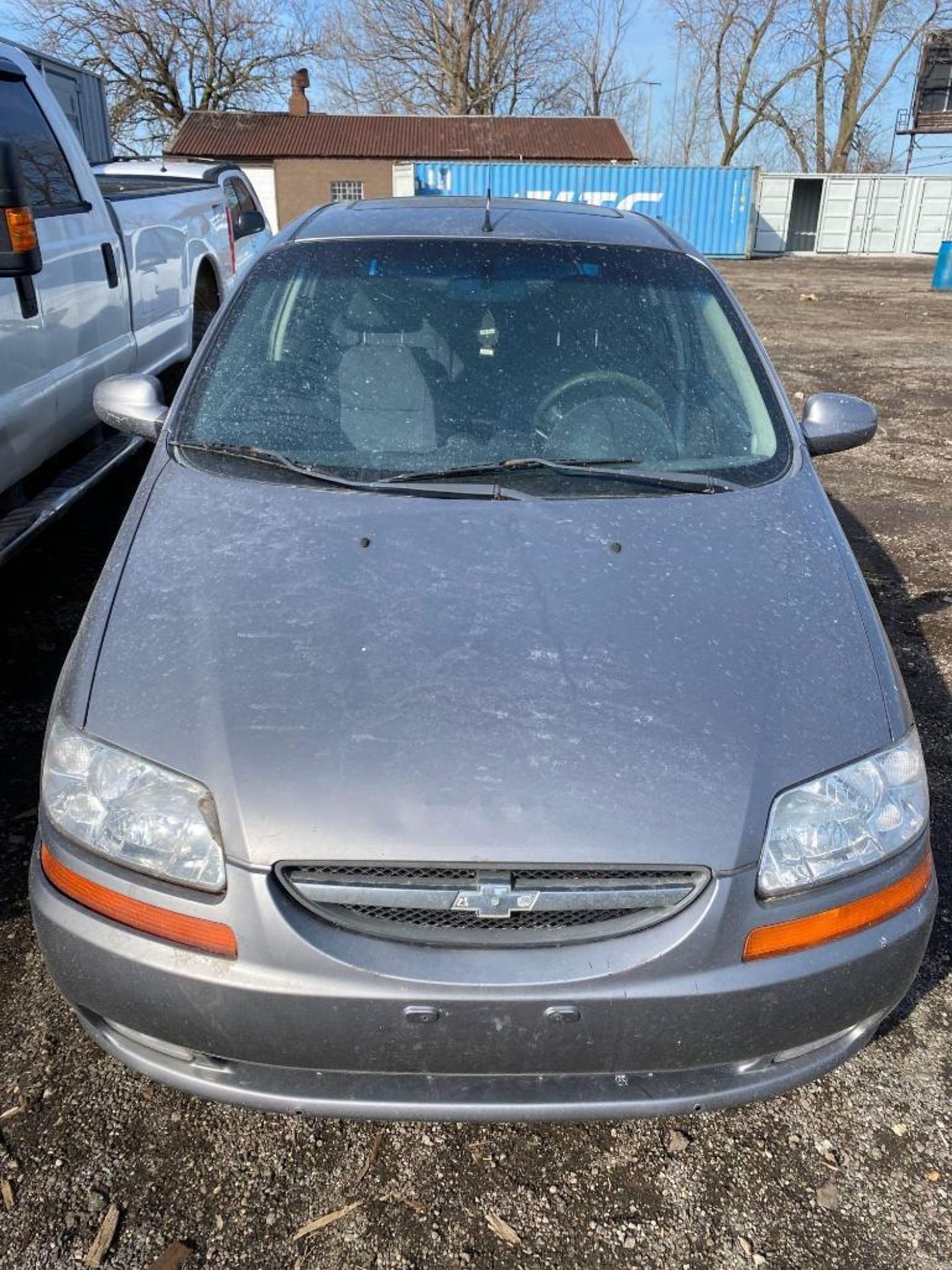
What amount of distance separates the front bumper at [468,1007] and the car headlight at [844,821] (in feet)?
0.14

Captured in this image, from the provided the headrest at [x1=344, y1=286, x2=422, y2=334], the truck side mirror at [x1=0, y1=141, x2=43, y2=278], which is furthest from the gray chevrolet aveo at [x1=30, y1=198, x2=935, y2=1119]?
the truck side mirror at [x1=0, y1=141, x2=43, y2=278]

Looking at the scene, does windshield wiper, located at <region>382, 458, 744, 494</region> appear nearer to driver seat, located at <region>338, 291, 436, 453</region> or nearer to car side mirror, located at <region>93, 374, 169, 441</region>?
driver seat, located at <region>338, 291, 436, 453</region>

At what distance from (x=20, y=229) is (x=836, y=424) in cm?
267

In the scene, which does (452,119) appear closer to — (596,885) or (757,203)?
(757,203)

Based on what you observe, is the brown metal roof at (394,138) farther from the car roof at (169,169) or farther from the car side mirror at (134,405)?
the car side mirror at (134,405)

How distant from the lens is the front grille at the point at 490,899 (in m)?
1.67

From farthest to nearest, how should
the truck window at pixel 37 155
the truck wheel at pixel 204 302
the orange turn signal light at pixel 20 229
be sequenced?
the truck wheel at pixel 204 302 → the truck window at pixel 37 155 → the orange turn signal light at pixel 20 229

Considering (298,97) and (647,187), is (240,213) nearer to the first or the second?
(647,187)

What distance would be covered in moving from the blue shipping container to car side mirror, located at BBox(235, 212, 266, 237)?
22.6 meters

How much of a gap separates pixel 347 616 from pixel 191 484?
2.39 feet

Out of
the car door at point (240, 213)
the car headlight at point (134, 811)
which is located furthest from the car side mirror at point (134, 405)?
the car door at point (240, 213)

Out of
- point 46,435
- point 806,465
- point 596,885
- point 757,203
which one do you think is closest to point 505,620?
point 596,885

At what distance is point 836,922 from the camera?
69.4 inches

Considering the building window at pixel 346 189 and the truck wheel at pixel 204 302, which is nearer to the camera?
the truck wheel at pixel 204 302
